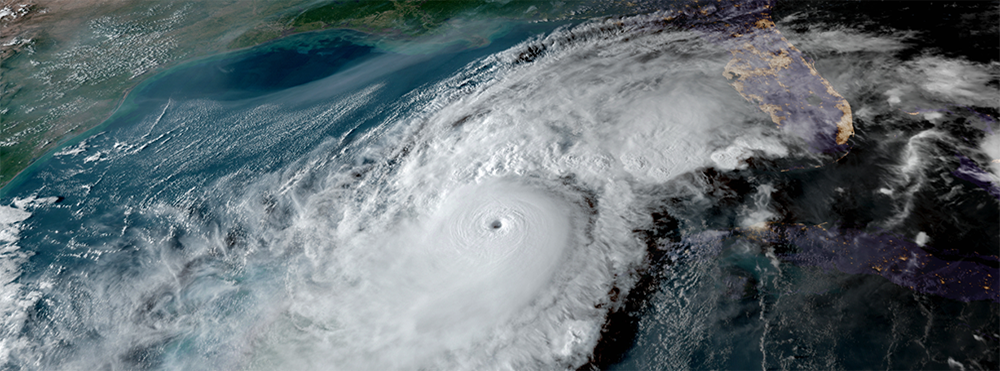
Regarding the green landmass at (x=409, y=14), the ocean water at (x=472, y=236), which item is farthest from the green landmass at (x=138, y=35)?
the ocean water at (x=472, y=236)

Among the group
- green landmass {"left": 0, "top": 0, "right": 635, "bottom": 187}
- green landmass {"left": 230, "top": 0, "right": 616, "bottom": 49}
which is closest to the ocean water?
green landmass {"left": 0, "top": 0, "right": 635, "bottom": 187}

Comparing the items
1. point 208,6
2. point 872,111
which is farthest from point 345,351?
point 208,6

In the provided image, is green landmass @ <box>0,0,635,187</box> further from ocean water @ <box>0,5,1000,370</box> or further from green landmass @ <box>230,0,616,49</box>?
ocean water @ <box>0,5,1000,370</box>

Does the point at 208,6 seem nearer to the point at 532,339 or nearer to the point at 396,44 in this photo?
the point at 396,44

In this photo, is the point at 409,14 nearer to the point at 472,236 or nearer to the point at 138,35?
the point at 138,35

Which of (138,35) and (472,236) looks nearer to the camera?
(472,236)

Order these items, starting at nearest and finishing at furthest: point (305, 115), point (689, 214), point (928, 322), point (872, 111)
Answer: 1. point (928, 322)
2. point (689, 214)
3. point (872, 111)
4. point (305, 115)

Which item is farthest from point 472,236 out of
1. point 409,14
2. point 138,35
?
point 138,35

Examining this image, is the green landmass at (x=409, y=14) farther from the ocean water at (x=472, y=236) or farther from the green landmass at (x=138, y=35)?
the ocean water at (x=472, y=236)

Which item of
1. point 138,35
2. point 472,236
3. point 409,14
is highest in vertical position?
point 138,35
